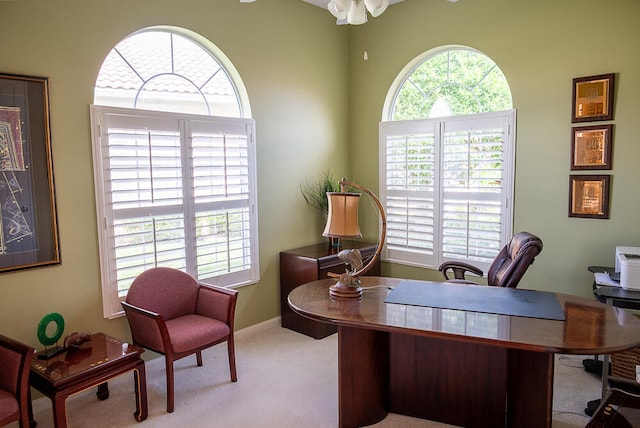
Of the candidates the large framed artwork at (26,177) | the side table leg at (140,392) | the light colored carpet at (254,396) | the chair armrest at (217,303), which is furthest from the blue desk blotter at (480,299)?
the large framed artwork at (26,177)

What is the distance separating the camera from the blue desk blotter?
7.80 ft

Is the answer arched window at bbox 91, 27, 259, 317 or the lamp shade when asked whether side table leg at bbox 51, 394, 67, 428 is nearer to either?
arched window at bbox 91, 27, 259, 317

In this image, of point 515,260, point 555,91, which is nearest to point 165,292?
point 515,260

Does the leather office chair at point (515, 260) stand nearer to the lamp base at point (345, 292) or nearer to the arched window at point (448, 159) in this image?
the arched window at point (448, 159)

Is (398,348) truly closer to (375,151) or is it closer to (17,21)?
(375,151)

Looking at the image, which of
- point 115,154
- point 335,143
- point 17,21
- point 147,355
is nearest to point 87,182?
point 115,154

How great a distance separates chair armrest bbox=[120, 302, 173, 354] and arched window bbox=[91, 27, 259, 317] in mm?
263

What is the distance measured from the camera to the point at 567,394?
3.05m

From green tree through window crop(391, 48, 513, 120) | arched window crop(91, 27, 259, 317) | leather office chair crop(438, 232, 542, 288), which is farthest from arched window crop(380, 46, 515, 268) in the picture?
arched window crop(91, 27, 259, 317)

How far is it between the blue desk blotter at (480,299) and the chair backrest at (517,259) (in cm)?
10

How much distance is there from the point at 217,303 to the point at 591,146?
3.01 metres

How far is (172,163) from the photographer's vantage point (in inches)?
138

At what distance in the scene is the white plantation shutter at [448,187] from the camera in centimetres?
398

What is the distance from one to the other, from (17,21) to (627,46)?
4.03 meters
